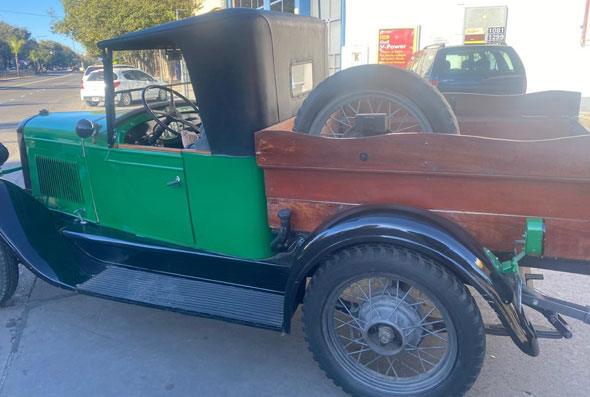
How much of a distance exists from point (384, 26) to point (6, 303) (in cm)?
1094

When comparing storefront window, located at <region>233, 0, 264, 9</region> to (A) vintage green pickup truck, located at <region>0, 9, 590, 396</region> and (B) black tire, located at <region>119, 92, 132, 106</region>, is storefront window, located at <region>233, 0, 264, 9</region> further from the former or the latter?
(A) vintage green pickup truck, located at <region>0, 9, 590, 396</region>

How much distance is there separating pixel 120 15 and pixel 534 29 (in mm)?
17925

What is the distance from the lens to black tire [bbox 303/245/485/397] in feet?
6.70

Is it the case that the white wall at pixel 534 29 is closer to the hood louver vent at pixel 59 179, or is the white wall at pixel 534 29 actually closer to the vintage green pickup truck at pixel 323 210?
the vintage green pickup truck at pixel 323 210

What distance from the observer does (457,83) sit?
816 centimetres

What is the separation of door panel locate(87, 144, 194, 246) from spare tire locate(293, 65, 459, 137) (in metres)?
0.83

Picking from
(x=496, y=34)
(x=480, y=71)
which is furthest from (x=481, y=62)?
(x=496, y=34)

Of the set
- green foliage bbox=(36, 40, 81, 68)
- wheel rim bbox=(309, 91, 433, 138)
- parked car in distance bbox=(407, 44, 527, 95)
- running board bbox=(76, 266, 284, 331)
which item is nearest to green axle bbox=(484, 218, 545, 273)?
wheel rim bbox=(309, 91, 433, 138)

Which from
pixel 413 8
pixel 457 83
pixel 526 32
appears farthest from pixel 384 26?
pixel 457 83

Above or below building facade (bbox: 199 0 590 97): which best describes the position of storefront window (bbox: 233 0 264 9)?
above

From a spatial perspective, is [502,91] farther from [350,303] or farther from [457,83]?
[350,303]

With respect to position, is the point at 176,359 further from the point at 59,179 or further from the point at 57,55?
the point at 57,55

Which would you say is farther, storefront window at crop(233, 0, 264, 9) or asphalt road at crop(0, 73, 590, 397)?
storefront window at crop(233, 0, 264, 9)

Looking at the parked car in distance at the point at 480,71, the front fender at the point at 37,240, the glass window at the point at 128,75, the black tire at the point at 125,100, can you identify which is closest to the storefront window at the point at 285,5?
the glass window at the point at 128,75
